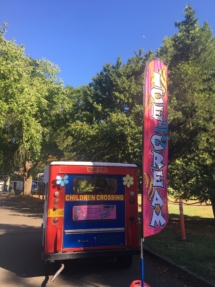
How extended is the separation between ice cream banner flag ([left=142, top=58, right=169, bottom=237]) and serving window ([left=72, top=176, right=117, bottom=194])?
1.61 m

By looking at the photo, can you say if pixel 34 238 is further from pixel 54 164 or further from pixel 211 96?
pixel 211 96

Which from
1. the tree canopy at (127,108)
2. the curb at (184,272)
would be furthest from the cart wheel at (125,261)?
the tree canopy at (127,108)

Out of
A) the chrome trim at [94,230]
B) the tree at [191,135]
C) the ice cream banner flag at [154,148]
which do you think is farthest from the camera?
the tree at [191,135]

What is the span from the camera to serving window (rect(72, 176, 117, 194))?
6238mm

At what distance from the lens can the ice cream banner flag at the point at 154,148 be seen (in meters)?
4.84

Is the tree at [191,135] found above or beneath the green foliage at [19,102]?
beneath

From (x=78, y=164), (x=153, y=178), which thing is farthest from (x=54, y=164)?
(x=153, y=178)

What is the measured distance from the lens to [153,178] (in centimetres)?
496

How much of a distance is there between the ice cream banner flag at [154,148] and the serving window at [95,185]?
5.28ft

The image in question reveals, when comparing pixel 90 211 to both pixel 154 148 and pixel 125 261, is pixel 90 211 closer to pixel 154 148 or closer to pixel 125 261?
pixel 125 261

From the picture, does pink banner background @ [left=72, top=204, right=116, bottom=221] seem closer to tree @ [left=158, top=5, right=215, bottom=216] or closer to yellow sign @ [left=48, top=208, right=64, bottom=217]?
yellow sign @ [left=48, top=208, right=64, bottom=217]

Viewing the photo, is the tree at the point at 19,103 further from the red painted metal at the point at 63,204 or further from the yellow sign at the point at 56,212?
the yellow sign at the point at 56,212

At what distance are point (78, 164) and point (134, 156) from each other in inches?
274

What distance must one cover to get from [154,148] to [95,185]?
6.28 ft
